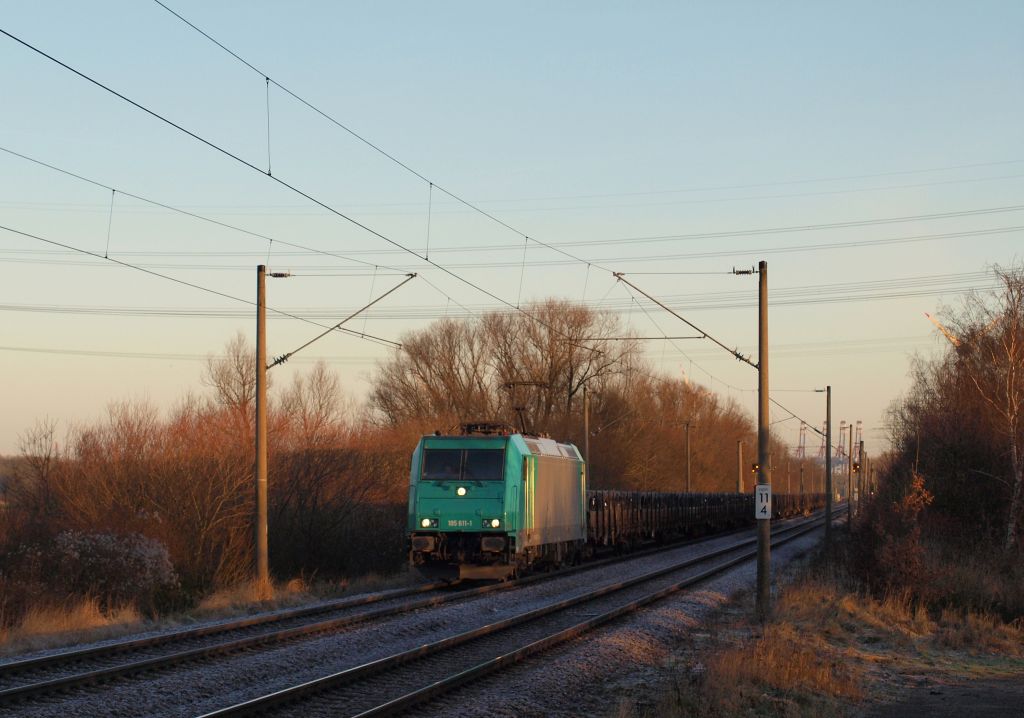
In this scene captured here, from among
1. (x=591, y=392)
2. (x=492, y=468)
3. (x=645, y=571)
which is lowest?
(x=645, y=571)

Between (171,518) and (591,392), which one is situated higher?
(591,392)

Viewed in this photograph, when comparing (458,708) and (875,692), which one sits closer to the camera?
(458,708)

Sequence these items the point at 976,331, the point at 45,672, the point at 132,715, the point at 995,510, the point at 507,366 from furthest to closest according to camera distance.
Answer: the point at 507,366
the point at 976,331
the point at 995,510
the point at 45,672
the point at 132,715

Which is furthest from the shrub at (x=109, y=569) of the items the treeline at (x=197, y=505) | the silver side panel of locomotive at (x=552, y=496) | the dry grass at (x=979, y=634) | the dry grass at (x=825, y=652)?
the dry grass at (x=979, y=634)

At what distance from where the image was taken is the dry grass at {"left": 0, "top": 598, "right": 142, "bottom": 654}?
607 inches

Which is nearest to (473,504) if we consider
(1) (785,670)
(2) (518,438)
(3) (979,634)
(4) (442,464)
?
(4) (442,464)

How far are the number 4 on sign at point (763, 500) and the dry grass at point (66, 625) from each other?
36.2 feet

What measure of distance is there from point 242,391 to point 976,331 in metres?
42.9

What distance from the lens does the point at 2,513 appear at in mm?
25281

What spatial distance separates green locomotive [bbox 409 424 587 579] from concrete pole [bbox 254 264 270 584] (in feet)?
10.6

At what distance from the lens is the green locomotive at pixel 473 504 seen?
2452 centimetres

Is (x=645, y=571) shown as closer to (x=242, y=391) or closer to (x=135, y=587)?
(x=135, y=587)

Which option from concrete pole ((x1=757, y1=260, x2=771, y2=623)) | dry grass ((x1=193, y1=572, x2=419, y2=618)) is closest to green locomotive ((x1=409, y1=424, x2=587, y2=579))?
dry grass ((x1=193, y1=572, x2=419, y2=618))

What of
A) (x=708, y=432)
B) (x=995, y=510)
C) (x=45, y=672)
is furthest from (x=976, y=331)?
(x=708, y=432)
